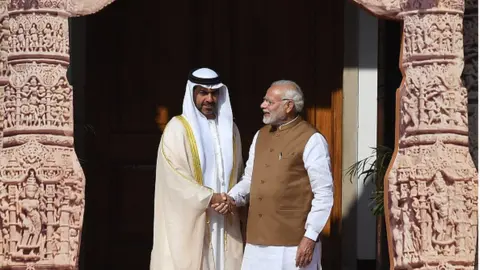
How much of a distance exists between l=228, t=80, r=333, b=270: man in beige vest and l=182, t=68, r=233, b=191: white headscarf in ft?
1.08

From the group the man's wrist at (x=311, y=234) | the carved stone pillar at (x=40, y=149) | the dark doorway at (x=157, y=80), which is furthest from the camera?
the dark doorway at (x=157, y=80)

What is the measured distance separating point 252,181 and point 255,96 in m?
1.73

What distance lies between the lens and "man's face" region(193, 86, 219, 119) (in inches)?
365

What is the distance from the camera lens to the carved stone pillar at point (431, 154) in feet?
29.2

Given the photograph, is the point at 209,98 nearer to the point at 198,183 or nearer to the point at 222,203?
the point at 198,183

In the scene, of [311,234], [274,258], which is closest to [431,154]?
[311,234]

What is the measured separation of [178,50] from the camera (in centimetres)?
1068

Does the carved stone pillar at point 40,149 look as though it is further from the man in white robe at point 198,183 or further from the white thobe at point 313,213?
the white thobe at point 313,213

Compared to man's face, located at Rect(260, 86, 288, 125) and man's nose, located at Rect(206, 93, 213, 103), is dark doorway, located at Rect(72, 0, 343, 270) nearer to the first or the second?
man's nose, located at Rect(206, 93, 213, 103)

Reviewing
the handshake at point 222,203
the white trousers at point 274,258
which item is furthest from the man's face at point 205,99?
the white trousers at point 274,258

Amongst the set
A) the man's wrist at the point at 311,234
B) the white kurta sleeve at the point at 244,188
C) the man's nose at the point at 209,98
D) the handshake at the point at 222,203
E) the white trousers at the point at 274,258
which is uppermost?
the man's nose at the point at 209,98

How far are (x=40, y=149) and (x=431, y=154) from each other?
238 cm

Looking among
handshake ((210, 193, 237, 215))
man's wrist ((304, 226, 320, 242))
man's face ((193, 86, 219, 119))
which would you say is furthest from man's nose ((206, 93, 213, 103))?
man's wrist ((304, 226, 320, 242))

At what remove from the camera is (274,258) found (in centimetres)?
884
